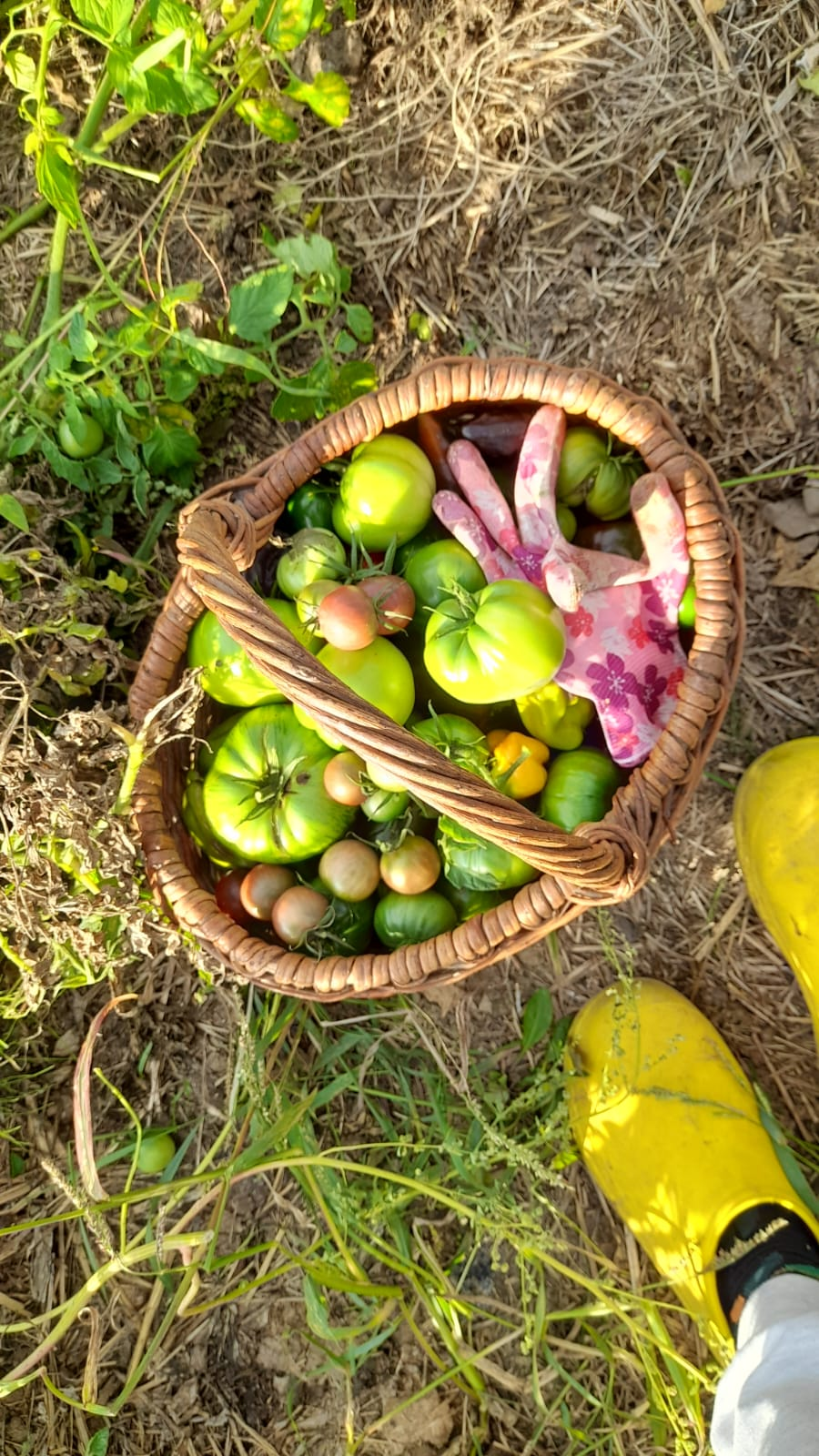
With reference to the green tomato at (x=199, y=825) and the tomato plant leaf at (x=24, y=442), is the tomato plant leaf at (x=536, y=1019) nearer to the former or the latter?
the green tomato at (x=199, y=825)

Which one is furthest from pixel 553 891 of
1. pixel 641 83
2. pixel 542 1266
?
pixel 641 83

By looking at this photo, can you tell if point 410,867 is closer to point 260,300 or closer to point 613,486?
point 613,486

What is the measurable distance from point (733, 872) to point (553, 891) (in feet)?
1.78

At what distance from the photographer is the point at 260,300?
4.75 ft

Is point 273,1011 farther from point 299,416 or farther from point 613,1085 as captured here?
point 299,416

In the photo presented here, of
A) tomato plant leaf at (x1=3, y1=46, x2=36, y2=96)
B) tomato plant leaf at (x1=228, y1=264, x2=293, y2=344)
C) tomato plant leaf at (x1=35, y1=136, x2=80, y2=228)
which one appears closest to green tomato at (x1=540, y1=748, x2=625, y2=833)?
tomato plant leaf at (x1=228, y1=264, x2=293, y2=344)

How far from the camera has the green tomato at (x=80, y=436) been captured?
1.51m

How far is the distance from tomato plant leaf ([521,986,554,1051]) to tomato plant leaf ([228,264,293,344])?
117cm

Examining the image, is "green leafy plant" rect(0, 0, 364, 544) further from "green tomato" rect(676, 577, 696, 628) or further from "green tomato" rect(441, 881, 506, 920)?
"green tomato" rect(441, 881, 506, 920)

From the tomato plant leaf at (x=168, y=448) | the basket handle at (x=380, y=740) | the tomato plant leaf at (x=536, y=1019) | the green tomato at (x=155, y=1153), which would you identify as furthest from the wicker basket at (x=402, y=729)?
the green tomato at (x=155, y=1153)

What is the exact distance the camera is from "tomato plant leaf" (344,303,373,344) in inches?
61.6

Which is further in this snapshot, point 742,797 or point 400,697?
point 742,797

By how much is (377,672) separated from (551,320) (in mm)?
730

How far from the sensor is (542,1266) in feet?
5.21
